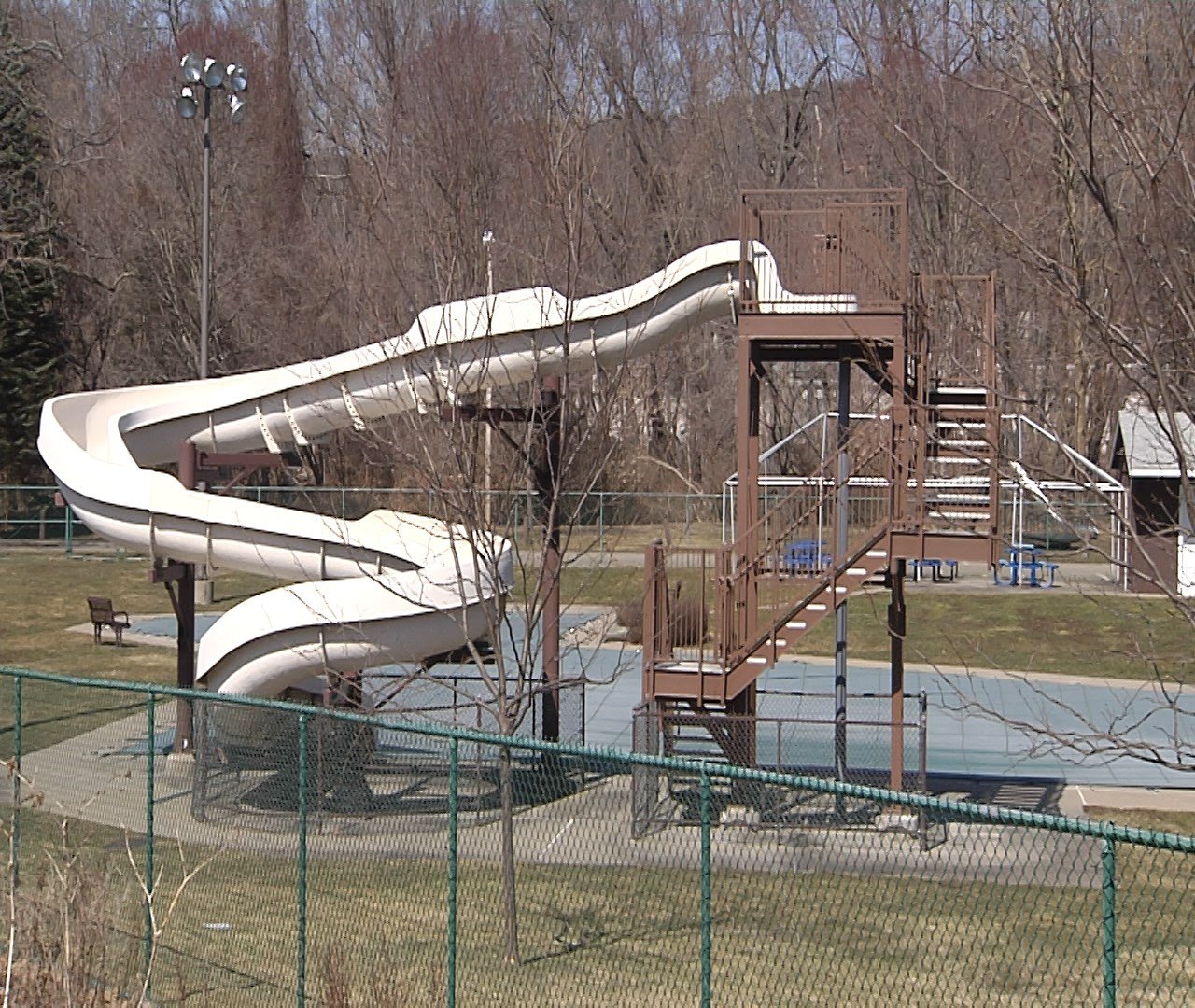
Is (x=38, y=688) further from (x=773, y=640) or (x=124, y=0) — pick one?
(x=124, y=0)

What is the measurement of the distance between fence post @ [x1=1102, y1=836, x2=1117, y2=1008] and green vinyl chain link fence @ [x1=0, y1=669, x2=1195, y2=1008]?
2 centimetres

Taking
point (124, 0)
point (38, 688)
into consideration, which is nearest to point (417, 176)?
point (38, 688)

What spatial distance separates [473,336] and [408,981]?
684 centimetres

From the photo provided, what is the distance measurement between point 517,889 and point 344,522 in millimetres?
6377

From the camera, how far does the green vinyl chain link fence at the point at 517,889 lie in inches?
346

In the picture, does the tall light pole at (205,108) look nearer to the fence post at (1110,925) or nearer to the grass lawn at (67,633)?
the grass lawn at (67,633)

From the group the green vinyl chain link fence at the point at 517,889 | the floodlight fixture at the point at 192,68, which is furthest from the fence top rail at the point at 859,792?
the floodlight fixture at the point at 192,68

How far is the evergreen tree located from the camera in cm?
4856

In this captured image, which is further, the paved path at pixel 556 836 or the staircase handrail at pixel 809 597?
the staircase handrail at pixel 809 597

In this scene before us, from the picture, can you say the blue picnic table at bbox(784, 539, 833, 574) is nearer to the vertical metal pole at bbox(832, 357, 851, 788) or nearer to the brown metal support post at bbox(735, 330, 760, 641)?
the vertical metal pole at bbox(832, 357, 851, 788)

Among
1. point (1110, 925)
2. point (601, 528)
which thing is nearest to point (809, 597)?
point (1110, 925)

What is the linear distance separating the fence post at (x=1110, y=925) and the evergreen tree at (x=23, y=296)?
150ft

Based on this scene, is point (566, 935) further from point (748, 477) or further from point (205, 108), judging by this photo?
point (205, 108)

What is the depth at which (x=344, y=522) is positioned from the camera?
18.2 meters
